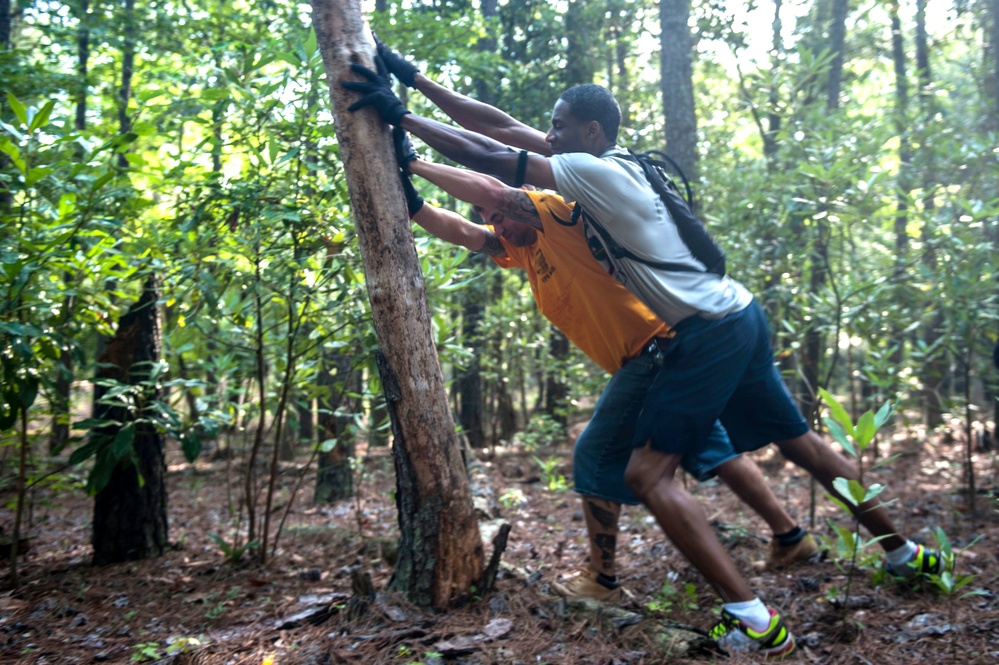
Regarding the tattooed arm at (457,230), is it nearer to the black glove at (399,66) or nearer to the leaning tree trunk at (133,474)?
the black glove at (399,66)

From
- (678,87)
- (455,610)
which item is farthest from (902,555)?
(678,87)

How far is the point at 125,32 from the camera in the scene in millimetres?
7996

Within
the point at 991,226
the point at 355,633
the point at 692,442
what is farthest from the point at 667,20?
the point at 355,633

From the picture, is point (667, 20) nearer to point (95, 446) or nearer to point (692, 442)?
point (692, 442)

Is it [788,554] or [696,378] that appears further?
[788,554]

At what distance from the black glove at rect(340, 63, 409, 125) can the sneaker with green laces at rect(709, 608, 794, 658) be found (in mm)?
2484

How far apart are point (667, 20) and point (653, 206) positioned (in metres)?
4.98

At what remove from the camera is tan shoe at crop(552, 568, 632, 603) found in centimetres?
335

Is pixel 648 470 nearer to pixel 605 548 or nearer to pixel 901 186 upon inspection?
pixel 605 548

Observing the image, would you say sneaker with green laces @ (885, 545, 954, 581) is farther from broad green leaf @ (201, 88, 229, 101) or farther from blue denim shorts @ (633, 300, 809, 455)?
broad green leaf @ (201, 88, 229, 101)

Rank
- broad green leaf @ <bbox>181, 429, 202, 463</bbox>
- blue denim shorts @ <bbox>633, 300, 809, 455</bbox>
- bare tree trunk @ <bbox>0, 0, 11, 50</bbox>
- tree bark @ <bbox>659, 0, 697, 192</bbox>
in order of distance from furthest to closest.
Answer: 1. tree bark @ <bbox>659, 0, 697, 192</bbox>
2. bare tree trunk @ <bbox>0, 0, 11, 50</bbox>
3. broad green leaf @ <bbox>181, 429, 202, 463</bbox>
4. blue denim shorts @ <bbox>633, 300, 809, 455</bbox>

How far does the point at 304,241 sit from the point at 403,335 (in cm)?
95

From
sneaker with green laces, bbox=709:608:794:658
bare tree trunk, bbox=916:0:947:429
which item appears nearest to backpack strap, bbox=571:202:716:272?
sneaker with green laces, bbox=709:608:794:658

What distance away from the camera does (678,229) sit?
3.09 metres
